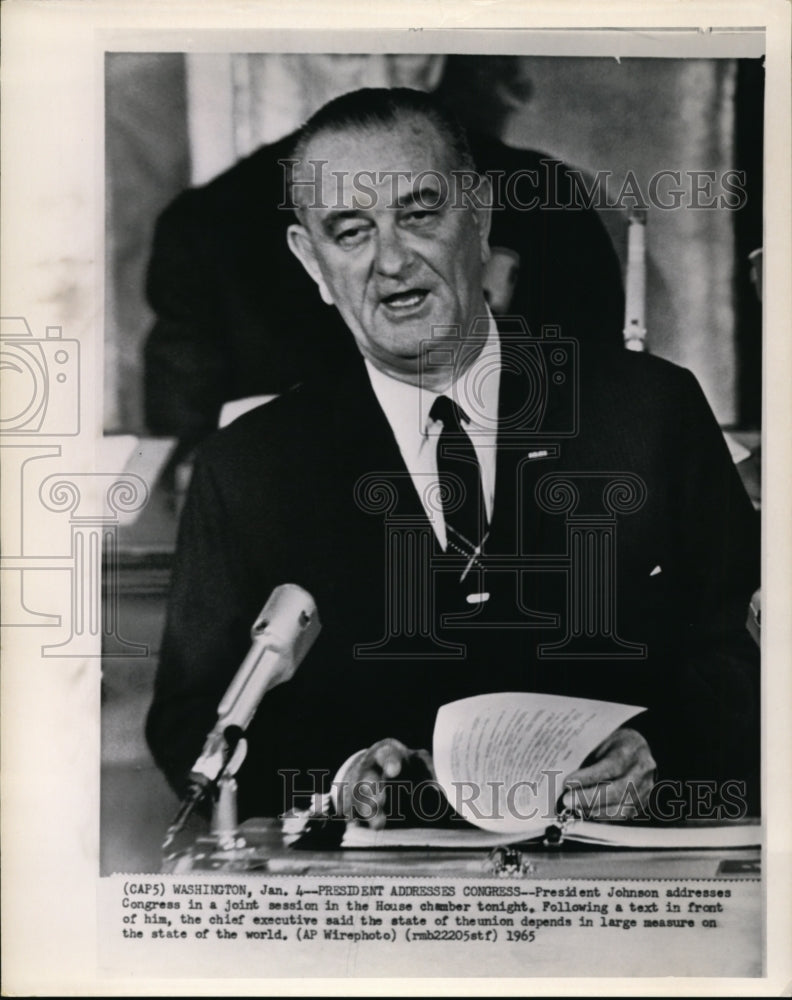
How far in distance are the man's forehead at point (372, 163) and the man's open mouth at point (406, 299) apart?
0.49ft

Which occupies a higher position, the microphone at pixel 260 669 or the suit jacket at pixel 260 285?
the suit jacket at pixel 260 285

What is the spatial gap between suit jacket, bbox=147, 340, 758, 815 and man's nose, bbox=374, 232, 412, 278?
0.18 meters

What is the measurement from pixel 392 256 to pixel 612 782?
0.97 meters

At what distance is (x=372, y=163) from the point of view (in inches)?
58.6

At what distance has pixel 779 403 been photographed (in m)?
1.50

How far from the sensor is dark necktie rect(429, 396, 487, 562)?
4.88 ft

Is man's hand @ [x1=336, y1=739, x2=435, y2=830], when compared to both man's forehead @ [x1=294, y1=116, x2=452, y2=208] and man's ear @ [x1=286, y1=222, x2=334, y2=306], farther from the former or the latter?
man's forehead @ [x1=294, y1=116, x2=452, y2=208]

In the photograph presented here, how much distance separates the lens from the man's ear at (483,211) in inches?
58.9

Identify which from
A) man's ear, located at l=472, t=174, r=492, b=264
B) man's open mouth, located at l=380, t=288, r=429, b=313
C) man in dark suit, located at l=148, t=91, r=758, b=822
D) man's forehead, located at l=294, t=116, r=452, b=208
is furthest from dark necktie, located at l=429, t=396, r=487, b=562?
man's forehead, located at l=294, t=116, r=452, b=208

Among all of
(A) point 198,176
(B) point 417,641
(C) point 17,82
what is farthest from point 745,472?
(C) point 17,82

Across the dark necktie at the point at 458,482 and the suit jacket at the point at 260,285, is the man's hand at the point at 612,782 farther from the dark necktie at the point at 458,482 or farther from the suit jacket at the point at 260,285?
the suit jacket at the point at 260,285

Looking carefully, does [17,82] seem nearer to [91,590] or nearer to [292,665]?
[91,590]

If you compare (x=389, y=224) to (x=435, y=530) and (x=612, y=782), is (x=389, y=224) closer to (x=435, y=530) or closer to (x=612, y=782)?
(x=435, y=530)

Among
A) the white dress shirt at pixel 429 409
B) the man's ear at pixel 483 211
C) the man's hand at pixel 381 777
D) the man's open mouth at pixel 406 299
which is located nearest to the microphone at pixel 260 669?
the man's hand at pixel 381 777
